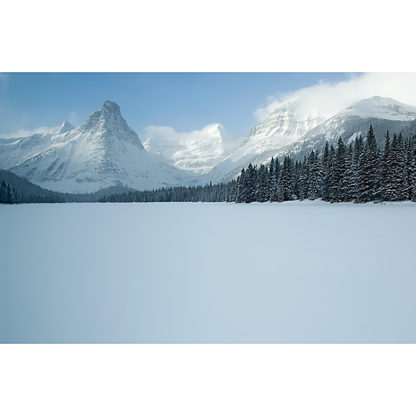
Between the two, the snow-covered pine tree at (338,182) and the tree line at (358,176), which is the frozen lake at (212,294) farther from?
the snow-covered pine tree at (338,182)

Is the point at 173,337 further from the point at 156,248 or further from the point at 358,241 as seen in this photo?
the point at 358,241

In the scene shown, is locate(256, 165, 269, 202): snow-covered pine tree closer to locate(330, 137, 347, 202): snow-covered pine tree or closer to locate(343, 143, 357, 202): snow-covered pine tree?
locate(330, 137, 347, 202): snow-covered pine tree

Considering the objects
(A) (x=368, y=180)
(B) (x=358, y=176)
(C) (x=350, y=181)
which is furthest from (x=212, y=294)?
(C) (x=350, y=181)

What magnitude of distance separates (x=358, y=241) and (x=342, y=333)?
674cm

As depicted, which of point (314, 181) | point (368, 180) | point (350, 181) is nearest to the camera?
point (368, 180)

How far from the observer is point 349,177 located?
40438mm

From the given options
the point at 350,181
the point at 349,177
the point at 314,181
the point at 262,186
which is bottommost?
the point at 350,181

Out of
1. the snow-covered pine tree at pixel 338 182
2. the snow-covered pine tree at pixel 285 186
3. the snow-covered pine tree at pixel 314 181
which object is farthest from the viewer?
the snow-covered pine tree at pixel 285 186

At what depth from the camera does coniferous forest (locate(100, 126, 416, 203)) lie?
3656 cm

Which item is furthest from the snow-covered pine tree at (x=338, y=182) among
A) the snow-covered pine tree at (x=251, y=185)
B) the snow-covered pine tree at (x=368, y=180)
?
the snow-covered pine tree at (x=251, y=185)

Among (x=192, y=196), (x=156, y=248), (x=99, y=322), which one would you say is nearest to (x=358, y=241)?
(x=156, y=248)

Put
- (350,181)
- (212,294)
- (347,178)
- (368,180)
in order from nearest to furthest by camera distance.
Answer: (212,294)
(368,180)
(350,181)
(347,178)

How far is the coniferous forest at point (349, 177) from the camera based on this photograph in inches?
1439

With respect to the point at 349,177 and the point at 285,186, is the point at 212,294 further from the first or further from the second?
the point at 285,186
